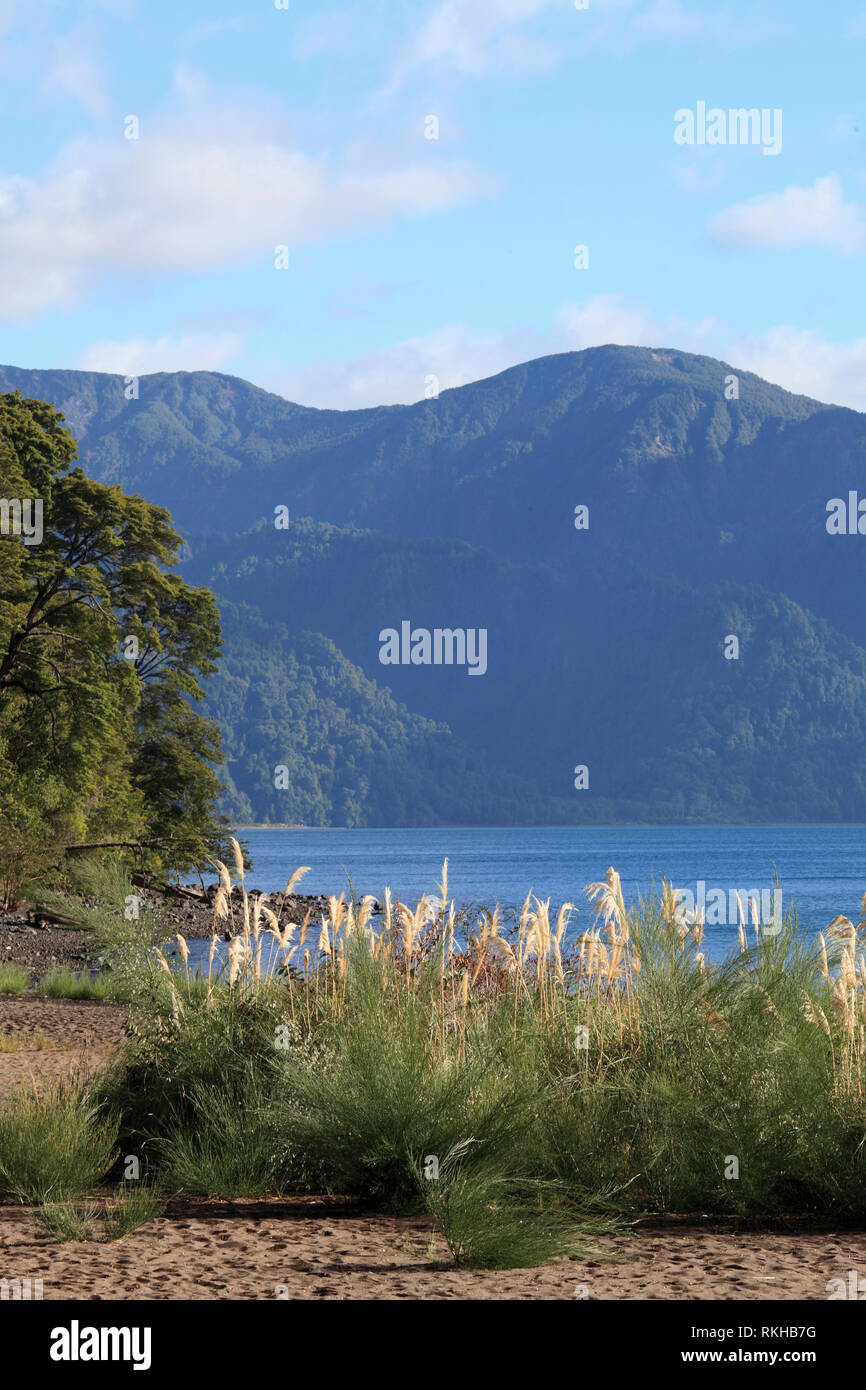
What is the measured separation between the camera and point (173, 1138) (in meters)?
7.46

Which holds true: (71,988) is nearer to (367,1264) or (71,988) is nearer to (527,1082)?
(527,1082)

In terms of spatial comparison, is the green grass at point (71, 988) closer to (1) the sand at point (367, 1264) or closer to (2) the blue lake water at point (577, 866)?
(2) the blue lake water at point (577, 866)

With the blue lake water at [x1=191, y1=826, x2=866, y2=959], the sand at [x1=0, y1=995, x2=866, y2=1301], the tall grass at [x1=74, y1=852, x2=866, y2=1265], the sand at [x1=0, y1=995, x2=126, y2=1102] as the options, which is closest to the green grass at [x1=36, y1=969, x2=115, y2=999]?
the sand at [x1=0, y1=995, x2=126, y2=1102]

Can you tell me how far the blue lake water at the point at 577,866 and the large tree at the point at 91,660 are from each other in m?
8.89

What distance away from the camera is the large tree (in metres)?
31.8

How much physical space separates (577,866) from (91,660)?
6508cm

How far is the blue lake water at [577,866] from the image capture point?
58.4m

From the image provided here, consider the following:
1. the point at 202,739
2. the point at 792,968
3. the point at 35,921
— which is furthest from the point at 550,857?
the point at 792,968

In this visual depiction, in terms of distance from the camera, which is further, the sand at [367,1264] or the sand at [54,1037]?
the sand at [54,1037]

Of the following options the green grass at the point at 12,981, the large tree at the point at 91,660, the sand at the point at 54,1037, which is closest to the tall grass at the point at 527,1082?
the sand at the point at 54,1037

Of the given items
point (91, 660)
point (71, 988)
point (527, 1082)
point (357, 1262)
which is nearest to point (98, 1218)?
point (357, 1262)

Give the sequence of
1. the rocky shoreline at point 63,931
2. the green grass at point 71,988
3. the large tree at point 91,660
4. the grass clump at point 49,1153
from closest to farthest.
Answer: the grass clump at point 49,1153 < the green grass at point 71,988 < the rocky shoreline at point 63,931 < the large tree at point 91,660

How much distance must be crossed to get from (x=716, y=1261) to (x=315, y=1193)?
2.30 m
